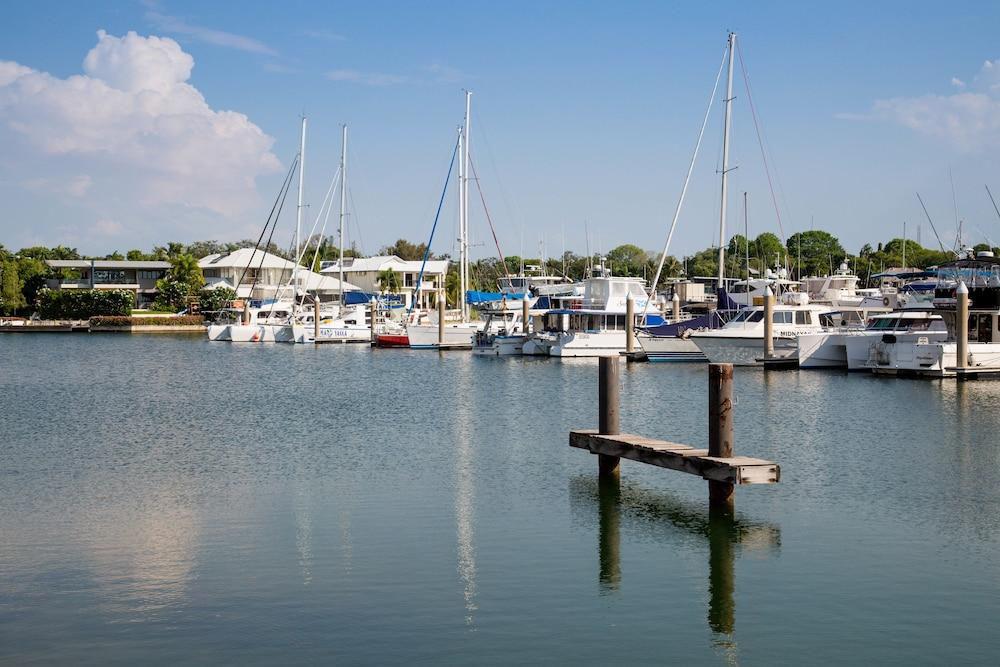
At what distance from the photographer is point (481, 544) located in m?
17.1

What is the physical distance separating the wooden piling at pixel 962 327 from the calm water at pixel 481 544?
1220cm

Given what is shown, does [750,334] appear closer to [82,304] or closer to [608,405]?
[608,405]

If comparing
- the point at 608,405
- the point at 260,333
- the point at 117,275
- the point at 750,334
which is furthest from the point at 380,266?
the point at 608,405

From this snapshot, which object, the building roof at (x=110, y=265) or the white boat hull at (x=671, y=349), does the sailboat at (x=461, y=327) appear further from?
the building roof at (x=110, y=265)

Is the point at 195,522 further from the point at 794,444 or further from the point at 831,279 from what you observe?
the point at 831,279

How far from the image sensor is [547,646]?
1257cm

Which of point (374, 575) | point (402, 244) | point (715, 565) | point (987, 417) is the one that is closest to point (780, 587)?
point (715, 565)

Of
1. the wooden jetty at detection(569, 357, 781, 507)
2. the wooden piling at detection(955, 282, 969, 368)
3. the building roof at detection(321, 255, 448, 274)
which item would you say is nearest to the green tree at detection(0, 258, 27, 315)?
the building roof at detection(321, 255, 448, 274)

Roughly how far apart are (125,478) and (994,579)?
16940mm

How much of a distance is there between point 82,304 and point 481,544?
382 feet

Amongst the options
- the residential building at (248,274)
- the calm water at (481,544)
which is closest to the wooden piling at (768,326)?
the calm water at (481,544)

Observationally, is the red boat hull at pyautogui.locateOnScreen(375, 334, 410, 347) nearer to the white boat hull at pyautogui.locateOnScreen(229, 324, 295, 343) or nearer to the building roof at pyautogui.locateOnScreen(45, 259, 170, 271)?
the white boat hull at pyautogui.locateOnScreen(229, 324, 295, 343)

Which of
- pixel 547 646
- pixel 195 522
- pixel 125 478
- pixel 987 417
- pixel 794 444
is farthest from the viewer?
pixel 987 417

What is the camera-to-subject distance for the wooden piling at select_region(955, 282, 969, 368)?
44844mm
